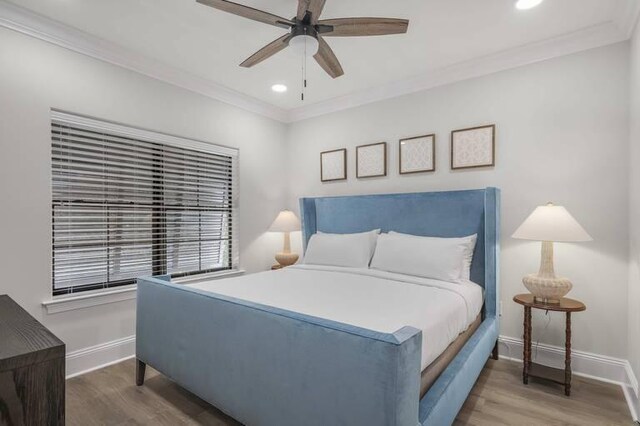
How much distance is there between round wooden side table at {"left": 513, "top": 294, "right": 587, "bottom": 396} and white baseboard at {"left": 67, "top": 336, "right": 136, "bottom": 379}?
3231mm

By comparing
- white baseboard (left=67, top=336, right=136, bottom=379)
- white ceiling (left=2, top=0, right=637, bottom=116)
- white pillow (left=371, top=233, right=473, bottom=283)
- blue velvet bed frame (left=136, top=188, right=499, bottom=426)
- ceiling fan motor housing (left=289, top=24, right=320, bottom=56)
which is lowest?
white baseboard (left=67, top=336, right=136, bottom=379)

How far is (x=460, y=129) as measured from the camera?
3232 mm

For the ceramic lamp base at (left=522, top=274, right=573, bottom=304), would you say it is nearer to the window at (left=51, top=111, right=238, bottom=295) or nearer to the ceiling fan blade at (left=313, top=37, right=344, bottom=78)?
the ceiling fan blade at (left=313, top=37, right=344, bottom=78)

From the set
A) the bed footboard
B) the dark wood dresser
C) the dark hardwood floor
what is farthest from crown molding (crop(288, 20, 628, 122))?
the dark wood dresser

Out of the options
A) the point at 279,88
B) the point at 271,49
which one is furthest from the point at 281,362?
the point at 279,88

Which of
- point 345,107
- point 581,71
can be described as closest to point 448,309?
point 581,71

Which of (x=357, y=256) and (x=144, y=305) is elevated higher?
(x=357, y=256)

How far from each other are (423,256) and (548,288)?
2.93 feet

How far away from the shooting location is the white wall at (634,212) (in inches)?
86.9

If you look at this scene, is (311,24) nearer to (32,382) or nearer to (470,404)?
(32,382)

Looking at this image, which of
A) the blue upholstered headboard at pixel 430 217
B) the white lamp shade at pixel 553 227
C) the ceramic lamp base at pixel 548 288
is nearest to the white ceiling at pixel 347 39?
the blue upholstered headboard at pixel 430 217

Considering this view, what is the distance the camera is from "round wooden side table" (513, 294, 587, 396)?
2.34 metres

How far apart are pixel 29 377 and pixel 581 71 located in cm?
364

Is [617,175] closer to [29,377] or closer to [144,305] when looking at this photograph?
[29,377]
